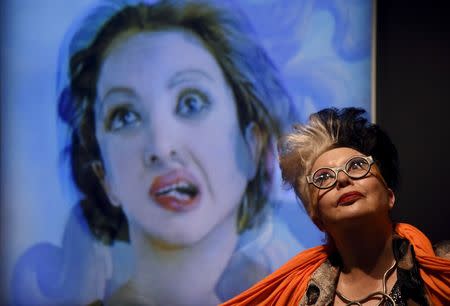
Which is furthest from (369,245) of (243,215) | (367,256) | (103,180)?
(103,180)

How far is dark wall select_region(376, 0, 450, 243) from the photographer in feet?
6.58

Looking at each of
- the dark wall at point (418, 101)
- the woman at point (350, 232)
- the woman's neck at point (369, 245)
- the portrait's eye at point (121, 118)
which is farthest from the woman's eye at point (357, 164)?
the portrait's eye at point (121, 118)

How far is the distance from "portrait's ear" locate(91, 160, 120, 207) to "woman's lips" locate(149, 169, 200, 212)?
5.1 inches

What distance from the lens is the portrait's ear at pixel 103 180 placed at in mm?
2143

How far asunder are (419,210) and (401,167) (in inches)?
5.9

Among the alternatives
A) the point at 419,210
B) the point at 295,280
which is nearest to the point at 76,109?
the point at 295,280

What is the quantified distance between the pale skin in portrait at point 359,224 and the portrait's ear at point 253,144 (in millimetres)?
637

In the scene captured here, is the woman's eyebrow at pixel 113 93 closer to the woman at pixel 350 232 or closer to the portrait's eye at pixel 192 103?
the portrait's eye at pixel 192 103

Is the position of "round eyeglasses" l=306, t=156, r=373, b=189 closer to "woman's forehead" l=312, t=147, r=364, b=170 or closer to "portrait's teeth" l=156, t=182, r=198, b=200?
"woman's forehead" l=312, t=147, r=364, b=170

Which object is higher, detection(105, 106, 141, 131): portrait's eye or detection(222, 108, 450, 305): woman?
detection(105, 106, 141, 131): portrait's eye

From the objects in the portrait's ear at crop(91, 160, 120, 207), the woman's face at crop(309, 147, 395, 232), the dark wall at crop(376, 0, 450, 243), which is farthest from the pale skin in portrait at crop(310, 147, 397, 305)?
the portrait's ear at crop(91, 160, 120, 207)

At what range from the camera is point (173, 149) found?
2135 millimetres

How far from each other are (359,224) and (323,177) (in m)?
0.14

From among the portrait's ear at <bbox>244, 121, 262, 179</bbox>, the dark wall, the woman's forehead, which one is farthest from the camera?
the portrait's ear at <bbox>244, 121, 262, 179</bbox>
